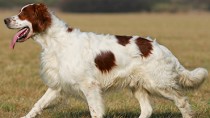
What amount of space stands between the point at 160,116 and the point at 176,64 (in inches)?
37.0

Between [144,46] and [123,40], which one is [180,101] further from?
[123,40]

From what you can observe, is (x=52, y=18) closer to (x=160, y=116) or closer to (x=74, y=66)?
(x=74, y=66)

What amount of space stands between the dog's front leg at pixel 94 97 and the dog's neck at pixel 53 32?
772 millimetres

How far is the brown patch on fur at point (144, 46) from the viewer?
7.44 m

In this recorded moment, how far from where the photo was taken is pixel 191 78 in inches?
309

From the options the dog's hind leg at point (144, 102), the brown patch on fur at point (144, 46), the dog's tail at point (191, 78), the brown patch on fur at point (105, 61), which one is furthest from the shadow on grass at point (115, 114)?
the brown patch on fur at point (144, 46)

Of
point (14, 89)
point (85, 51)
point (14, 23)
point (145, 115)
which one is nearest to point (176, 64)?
point (145, 115)

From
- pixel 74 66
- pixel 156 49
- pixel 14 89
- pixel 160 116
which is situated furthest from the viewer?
pixel 14 89

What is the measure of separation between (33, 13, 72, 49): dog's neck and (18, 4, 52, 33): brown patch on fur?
0.34 feet

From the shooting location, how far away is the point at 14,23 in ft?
23.4

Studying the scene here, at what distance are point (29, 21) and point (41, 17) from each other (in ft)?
0.55

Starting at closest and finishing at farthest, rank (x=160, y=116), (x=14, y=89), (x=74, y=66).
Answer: (x=74, y=66), (x=160, y=116), (x=14, y=89)

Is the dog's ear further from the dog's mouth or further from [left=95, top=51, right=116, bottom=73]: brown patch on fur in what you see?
[left=95, top=51, right=116, bottom=73]: brown patch on fur

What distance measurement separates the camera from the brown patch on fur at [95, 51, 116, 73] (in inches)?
285
